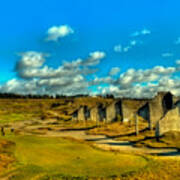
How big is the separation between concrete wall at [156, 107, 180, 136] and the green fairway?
13356 mm

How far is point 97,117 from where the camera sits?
88.9 meters

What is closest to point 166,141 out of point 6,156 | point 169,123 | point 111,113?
point 169,123

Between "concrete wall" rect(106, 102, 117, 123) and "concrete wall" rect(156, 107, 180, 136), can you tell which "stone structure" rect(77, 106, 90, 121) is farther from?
"concrete wall" rect(156, 107, 180, 136)

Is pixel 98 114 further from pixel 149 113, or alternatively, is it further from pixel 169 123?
pixel 169 123

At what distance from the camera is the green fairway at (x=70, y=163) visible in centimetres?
2169

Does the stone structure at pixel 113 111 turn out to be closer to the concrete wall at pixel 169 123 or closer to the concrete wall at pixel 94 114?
the concrete wall at pixel 94 114

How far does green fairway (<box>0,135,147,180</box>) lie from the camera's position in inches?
854

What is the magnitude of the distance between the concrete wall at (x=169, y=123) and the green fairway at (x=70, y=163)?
13.4 metres

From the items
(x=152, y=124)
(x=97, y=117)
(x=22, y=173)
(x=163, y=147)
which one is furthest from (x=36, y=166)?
(x=97, y=117)

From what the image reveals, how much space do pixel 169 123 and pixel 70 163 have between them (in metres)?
21.7

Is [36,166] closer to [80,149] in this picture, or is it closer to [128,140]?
[80,149]

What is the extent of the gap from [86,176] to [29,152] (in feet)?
38.4

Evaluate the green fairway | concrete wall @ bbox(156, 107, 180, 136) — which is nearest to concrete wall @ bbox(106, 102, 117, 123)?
concrete wall @ bbox(156, 107, 180, 136)

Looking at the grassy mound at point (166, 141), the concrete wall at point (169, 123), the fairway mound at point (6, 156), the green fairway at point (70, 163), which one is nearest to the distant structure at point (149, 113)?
the concrete wall at point (169, 123)
